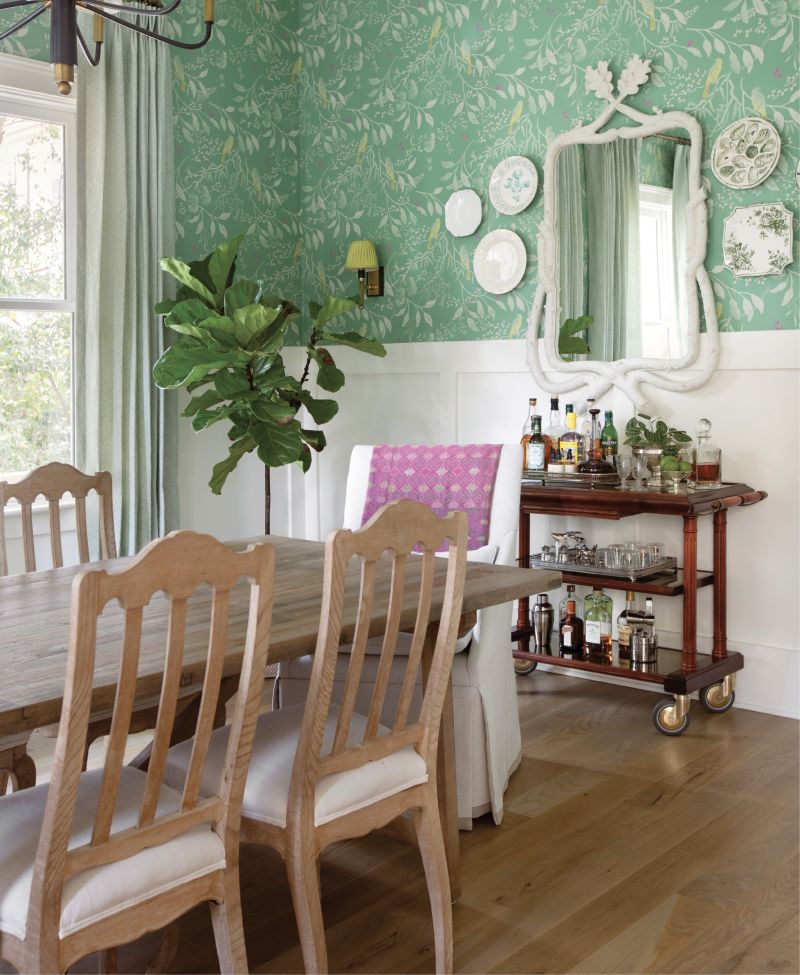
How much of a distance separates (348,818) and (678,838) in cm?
119

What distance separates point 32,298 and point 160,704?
3.15 meters

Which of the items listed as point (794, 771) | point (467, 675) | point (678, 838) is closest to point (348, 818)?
point (467, 675)

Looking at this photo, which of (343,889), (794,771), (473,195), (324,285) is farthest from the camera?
(324,285)

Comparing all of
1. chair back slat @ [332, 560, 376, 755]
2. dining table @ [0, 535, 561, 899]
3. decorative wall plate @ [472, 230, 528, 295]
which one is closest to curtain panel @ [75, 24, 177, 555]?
decorative wall plate @ [472, 230, 528, 295]

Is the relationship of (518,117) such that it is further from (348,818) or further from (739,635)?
(348,818)

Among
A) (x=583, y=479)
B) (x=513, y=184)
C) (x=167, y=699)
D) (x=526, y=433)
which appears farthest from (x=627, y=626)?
(x=167, y=699)

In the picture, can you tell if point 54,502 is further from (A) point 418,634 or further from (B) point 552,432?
(B) point 552,432

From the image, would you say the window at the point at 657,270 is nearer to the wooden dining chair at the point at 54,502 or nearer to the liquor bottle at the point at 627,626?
the liquor bottle at the point at 627,626

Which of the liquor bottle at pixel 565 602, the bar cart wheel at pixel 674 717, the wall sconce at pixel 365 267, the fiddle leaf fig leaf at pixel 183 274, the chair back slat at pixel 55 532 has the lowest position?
the bar cart wheel at pixel 674 717

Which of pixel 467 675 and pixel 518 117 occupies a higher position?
pixel 518 117

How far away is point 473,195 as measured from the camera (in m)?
4.62

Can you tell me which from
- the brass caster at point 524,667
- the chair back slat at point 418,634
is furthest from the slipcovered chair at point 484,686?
the brass caster at point 524,667

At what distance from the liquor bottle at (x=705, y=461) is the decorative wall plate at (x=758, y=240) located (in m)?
0.59

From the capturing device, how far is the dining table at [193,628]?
1689 millimetres
